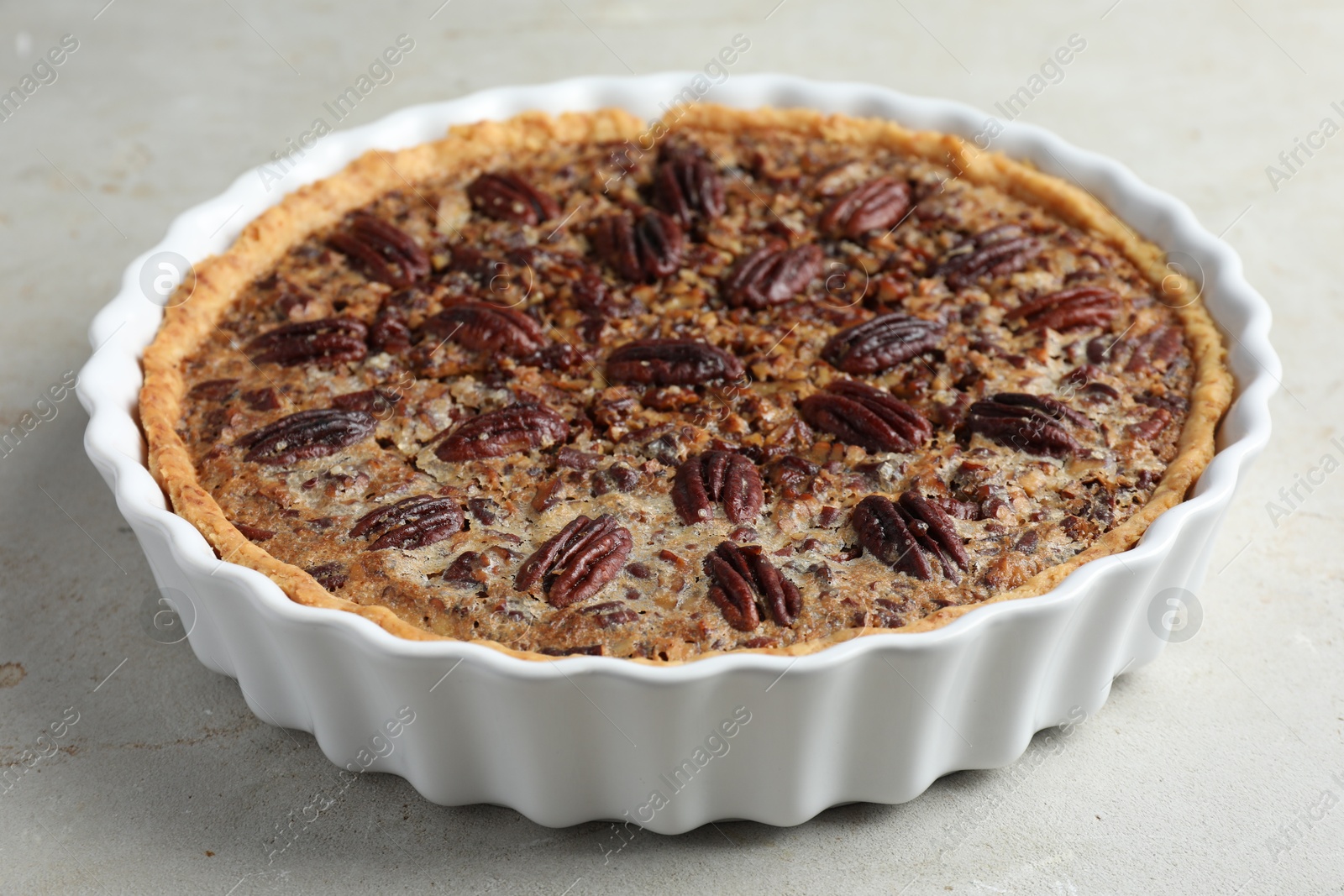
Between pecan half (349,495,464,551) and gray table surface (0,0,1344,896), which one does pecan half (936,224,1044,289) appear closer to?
gray table surface (0,0,1344,896)

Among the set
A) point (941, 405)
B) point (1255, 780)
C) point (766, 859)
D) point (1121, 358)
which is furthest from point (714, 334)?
point (1255, 780)

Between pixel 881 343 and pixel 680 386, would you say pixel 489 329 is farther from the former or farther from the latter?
pixel 881 343

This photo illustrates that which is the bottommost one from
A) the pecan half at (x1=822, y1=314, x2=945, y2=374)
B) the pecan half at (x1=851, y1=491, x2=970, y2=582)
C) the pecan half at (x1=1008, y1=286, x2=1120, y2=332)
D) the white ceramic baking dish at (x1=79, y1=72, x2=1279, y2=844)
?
the white ceramic baking dish at (x1=79, y1=72, x2=1279, y2=844)

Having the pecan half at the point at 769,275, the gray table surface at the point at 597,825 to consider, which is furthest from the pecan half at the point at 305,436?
the pecan half at the point at 769,275

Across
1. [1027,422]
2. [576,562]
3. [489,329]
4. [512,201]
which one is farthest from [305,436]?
[1027,422]

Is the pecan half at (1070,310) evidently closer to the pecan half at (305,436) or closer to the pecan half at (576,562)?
the pecan half at (576,562)

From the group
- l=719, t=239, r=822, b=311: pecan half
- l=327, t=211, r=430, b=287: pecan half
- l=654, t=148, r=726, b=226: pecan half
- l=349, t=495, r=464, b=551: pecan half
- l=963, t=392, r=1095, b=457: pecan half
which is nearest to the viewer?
l=349, t=495, r=464, b=551: pecan half

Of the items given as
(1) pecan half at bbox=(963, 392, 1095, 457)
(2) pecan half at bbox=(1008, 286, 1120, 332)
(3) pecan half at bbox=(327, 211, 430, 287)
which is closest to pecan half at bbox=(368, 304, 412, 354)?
(3) pecan half at bbox=(327, 211, 430, 287)

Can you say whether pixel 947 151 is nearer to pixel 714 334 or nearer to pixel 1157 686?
pixel 714 334
